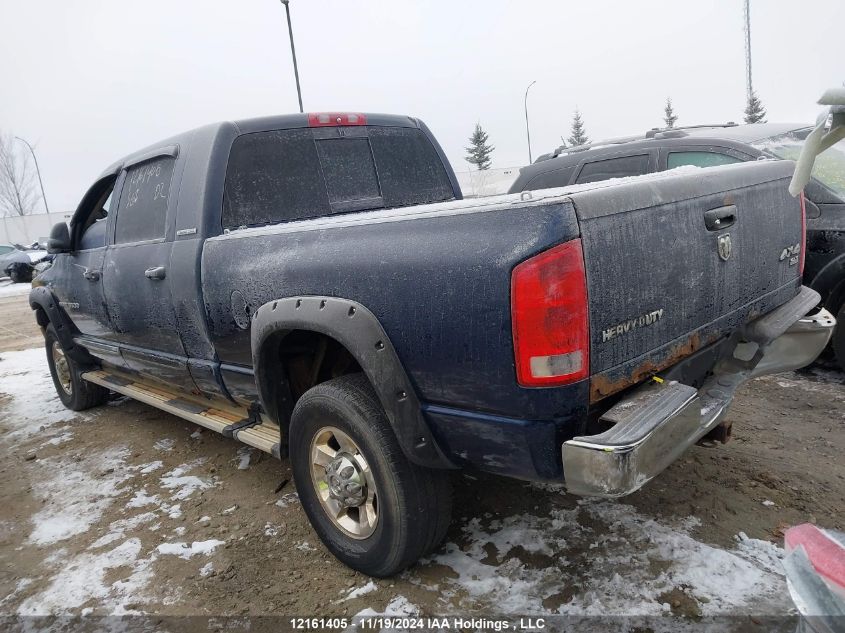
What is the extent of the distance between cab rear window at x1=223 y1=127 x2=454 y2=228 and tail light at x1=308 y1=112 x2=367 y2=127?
44mm

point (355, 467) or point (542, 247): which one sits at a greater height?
point (542, 247)

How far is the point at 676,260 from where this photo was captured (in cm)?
214

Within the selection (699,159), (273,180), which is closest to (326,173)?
(273,180)

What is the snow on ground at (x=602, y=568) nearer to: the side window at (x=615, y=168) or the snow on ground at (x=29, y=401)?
the side window at (x=615, y=168)

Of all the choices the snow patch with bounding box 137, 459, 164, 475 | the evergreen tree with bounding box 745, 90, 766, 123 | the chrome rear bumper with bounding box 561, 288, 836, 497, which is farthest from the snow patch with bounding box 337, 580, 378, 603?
the evergreen tree with bounding box 745, 90, 766, 123

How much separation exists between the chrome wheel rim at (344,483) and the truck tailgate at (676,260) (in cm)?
105

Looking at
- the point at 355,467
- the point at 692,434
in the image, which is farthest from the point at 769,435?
the point at 355,467

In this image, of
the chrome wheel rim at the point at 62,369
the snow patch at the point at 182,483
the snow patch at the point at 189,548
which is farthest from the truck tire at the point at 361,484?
the chrome wheel rim at the point at 62,369

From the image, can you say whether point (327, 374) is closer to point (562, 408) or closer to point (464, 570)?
point (464, 570)

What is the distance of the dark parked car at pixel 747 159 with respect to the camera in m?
4.41

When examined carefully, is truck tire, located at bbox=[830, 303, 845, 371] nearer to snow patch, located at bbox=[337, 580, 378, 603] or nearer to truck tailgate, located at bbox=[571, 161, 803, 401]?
truck tailgate, located at bbox=[571, 161, 803, 401]

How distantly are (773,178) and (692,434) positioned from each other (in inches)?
52.7

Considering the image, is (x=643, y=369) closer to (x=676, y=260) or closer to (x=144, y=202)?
(x=676, y=260)

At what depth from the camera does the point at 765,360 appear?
9.09 ft
